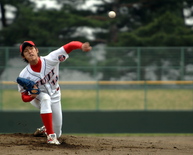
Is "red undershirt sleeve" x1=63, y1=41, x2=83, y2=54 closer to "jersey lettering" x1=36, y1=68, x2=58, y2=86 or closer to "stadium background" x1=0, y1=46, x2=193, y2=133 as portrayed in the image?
"jersey lettering" x1=36, y1=68, x2=58, y2=86

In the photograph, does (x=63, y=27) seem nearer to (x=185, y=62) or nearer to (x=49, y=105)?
(x=185, y=62)

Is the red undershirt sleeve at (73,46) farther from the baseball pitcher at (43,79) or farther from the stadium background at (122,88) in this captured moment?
the stadium background at (122,88)

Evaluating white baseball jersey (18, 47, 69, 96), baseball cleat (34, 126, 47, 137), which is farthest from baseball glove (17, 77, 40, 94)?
baseball cleat (34, 126, 47, 137)

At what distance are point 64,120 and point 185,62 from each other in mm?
4391

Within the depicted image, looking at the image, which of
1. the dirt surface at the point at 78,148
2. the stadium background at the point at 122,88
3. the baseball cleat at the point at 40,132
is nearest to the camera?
the dirt surface at the point at 78,148

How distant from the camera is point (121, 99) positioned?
1595 centimetres

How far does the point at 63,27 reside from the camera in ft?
78.9

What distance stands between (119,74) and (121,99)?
1.90 m

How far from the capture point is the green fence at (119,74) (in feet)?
44.7

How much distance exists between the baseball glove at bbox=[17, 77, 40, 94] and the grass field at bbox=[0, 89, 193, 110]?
22.3 feet

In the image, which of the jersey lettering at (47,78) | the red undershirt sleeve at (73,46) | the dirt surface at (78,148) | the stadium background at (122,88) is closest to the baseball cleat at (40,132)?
the dirt surface at (78,148)

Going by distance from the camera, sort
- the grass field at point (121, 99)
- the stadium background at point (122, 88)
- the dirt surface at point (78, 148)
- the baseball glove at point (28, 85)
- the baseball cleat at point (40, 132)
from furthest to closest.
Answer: the grass field at point (121, 99)
the stadium background at point (122, 88)
the baseball cleat at point (40, 132)
the baseball glove at point (28, 85)
the dirt surface at point (78, 148)

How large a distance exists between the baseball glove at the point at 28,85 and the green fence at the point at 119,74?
237 inches

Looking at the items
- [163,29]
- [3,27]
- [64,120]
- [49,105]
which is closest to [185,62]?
[64,120]
